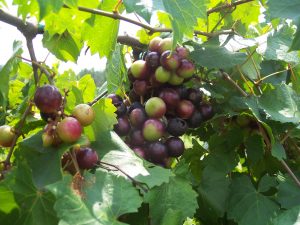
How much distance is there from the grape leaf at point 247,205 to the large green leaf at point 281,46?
12.2 inches

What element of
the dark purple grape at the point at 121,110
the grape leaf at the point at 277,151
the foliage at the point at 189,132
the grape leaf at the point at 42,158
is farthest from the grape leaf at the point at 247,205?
the grape leaf at the point at 42,158

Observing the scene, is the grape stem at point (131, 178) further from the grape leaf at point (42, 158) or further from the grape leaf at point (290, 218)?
the grape leaf at point (290, 218)

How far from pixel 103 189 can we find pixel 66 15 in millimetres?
397

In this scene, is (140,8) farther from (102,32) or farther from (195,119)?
(195,119)

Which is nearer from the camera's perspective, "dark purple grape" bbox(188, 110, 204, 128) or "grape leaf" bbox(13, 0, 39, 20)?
"grape leaf" bbox(13, 0, 39, 20)

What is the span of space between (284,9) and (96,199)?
0.55 m

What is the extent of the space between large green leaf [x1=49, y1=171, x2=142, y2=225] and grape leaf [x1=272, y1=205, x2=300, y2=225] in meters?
0.30

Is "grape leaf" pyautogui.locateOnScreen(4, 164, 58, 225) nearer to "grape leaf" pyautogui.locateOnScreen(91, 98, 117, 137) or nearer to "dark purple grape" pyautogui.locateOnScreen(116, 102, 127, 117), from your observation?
"grape leaf" pyautogui.locateOnScreen(91, 98, 117, 137)

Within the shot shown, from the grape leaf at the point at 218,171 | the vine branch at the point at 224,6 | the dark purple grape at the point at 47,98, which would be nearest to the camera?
the dark purple grape at the point at 47,98

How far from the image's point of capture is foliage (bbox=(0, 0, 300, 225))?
2.59ft

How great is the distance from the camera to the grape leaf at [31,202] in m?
0.79

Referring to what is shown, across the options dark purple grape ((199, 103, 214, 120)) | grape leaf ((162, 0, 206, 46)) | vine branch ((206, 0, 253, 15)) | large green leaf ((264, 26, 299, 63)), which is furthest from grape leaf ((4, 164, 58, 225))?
vine branch ((206, 0, 253, 15))

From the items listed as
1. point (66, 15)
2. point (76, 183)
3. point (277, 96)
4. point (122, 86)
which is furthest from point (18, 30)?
point (277, 96)

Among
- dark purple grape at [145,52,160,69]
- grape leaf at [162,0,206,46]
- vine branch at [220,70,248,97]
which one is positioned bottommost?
vine branch at [220,70,248,97]
